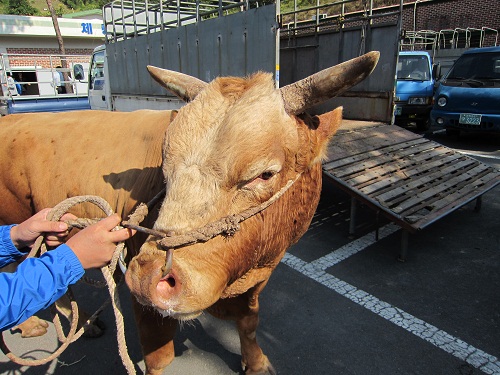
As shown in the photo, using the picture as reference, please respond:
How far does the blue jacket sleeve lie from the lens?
1.44m

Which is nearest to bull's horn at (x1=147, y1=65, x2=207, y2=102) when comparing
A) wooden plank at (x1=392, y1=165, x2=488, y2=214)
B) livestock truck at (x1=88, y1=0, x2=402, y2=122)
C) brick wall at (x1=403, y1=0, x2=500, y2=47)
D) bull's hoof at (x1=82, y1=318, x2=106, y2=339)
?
bull's hoof at (x1=82, y1=318, x2=106, y2=339)

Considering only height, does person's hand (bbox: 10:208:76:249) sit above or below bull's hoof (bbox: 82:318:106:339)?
above

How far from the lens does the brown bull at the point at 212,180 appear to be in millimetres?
1657

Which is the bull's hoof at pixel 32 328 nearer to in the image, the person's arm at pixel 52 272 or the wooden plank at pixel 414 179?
the person's arm at pixel 52 272

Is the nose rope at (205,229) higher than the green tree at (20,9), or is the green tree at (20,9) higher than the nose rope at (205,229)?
the green tree at (20,9)

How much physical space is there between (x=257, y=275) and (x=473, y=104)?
9.85 m

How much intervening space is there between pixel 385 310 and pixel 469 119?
818cm

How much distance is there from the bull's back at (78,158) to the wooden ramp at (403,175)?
2692 millimetres

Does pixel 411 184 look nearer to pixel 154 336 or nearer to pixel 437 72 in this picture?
pixel 154 336

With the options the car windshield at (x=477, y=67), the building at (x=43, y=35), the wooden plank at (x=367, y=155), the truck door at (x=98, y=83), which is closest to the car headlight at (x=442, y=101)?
the car windshield at (x=477, y=67)

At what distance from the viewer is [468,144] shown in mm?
10422

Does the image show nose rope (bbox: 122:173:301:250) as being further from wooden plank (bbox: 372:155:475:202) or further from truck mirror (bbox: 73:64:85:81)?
truck mirror (bbox: 73:64:85:81)

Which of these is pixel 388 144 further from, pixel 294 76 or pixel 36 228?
pixel 36 228

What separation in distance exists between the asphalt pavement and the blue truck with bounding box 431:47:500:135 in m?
5.71
